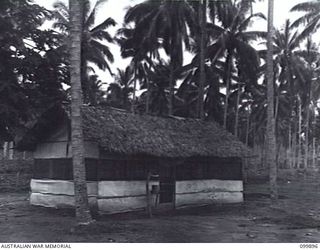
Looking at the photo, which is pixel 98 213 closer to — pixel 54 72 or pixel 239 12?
pixel 54 72

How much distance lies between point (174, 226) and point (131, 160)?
3.29 meters

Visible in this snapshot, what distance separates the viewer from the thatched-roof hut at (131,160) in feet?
45.0

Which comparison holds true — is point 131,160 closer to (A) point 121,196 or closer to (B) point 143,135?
→ (B) point 143,135

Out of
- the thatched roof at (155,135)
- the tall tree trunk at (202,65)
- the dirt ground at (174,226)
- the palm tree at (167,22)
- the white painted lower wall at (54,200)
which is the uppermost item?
the palm tree at (167,22)

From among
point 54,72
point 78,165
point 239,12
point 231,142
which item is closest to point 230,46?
point 239,12

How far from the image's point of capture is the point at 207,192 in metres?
17.4

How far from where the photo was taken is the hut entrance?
15.5 m

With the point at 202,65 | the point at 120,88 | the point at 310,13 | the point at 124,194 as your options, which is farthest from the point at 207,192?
the point at 120,88

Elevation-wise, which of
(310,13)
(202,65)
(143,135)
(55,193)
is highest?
(310,13)

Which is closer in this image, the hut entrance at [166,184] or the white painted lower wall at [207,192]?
the hut entrance at [166,184]

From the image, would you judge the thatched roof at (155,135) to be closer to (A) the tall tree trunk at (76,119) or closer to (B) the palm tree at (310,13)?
(A) the tall tree trunk at (76,119)

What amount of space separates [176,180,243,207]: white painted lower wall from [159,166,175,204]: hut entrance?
0.79ft

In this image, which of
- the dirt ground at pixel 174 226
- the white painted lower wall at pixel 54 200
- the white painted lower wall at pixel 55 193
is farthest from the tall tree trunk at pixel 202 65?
the white painted lower wall at pixel 54 200

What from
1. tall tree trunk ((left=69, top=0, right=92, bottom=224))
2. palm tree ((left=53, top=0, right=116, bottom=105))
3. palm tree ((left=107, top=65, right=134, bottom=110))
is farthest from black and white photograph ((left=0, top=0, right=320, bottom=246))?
palm tree ((left=107, top=65, right=134, bottom=110))
